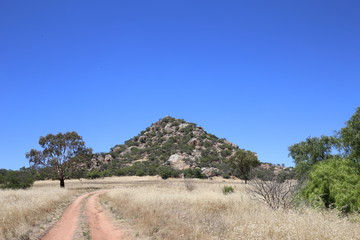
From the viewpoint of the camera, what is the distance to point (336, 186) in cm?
1548

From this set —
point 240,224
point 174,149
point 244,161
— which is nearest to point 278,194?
point 240,224

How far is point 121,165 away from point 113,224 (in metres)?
86.7

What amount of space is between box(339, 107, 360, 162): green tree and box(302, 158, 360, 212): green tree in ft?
2.28

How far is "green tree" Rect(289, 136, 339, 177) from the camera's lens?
71.5 feet

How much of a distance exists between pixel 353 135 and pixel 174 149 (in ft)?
295

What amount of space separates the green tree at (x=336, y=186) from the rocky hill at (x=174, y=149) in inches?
2432

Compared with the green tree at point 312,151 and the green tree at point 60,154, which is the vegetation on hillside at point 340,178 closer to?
the green tree at point 312,151

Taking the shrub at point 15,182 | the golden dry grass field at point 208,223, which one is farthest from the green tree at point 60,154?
the golden dry grass field at point 208,223

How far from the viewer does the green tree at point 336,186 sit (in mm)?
14758

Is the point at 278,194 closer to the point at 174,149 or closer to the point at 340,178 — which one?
the point at 340,178

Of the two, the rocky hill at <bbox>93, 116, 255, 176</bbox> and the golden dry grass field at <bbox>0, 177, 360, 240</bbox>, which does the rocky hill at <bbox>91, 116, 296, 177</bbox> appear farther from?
the golden dry grass field at <bbox>0, 177, 360, 240</bbox>

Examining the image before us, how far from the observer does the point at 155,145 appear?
116m

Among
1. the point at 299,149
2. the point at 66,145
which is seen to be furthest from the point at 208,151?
the point at 299,149

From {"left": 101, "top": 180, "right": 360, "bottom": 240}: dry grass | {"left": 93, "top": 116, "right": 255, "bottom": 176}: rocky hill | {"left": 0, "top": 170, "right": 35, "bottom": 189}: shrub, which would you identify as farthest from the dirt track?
{"left": 93, "top": 116, "right": 255, "bottom": 176}: rocky hill
